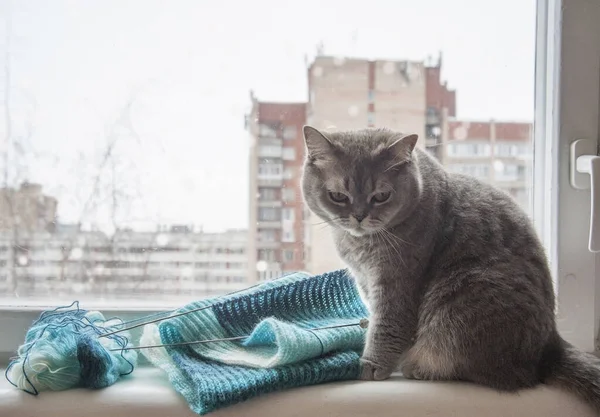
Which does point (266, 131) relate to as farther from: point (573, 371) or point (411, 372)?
point (573, 371)

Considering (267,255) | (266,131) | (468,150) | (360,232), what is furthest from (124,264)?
(468,150)

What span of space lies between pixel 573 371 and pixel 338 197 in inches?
18.4

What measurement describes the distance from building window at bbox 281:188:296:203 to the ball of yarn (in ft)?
1.52

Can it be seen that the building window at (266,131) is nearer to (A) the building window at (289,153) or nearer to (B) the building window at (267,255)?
(A) the building window at (289,153)

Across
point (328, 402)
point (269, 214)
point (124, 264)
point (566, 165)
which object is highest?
point (566, 165)

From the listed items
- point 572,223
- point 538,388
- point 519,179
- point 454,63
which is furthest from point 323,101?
point 538,388

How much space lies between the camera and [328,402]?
0.95m

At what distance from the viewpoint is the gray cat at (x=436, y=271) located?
1.00m

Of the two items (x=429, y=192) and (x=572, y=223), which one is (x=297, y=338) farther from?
(x=572, y=223)

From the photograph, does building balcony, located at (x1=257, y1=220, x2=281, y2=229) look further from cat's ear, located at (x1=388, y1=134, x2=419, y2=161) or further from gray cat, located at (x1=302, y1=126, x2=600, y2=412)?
cat's ear, located at (x1=388, y1=134, x2=419, y2=161)

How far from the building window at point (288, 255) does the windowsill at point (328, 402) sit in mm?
358

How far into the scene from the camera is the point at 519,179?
4.25ft

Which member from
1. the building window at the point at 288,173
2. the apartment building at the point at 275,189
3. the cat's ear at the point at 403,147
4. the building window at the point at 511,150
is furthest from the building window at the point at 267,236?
the building window at the point at 511,150

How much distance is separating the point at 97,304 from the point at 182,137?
14.6 inches
